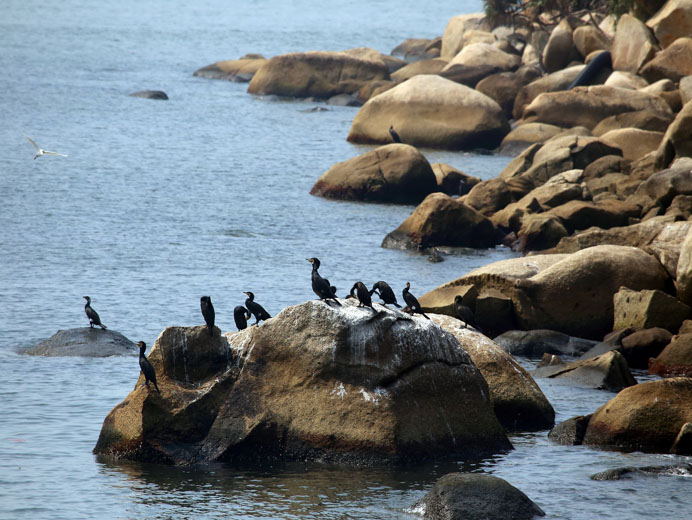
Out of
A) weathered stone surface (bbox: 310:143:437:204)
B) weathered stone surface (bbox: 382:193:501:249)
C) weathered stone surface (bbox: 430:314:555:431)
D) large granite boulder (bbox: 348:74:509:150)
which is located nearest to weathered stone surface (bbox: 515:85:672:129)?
large granite boulder (bbox: 348:74:509:150)

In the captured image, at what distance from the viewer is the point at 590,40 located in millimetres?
54719

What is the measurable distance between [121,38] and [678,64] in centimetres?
7504

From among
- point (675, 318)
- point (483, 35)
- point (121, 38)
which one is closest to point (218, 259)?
point (675, 318)

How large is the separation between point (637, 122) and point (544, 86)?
11.4m

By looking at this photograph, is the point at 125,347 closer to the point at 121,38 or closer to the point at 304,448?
the point at 304,448


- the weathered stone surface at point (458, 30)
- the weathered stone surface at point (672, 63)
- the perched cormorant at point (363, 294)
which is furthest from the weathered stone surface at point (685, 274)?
the weathered stone surface at point (458, 30)

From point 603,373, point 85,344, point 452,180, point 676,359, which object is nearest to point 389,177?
point 452,180

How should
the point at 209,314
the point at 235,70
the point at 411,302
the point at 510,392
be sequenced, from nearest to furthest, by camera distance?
1. the point at 209,314
2. the point at 510,392
3. the point at 411,302
4. the point at 235,70

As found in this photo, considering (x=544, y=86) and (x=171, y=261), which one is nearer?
(x=171, y=261)

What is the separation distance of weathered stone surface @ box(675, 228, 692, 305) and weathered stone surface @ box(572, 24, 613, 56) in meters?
32.0

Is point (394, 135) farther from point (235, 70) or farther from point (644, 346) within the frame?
point (235, 70)

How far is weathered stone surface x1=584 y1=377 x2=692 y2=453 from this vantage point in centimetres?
1662

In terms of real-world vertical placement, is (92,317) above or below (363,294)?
below

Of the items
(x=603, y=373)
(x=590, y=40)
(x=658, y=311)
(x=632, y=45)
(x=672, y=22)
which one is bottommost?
(x=603, y=373)
